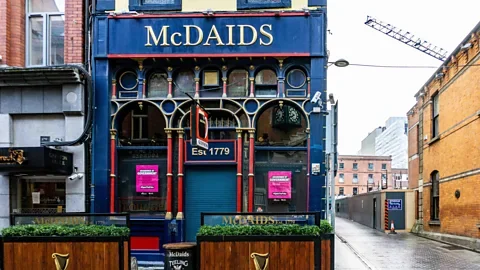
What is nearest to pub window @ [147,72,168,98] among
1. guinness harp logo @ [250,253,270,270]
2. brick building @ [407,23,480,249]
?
guinness harp logo @ [250,253,270,270]

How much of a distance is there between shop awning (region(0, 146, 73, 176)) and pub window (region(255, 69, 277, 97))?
543 cm

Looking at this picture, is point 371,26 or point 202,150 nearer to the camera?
point 202,150

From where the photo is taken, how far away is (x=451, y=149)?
2455cm

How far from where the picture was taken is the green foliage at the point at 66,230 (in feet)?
33.4

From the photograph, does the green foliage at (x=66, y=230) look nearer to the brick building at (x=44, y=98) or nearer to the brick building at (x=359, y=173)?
the brick building at (x=44, y=98)

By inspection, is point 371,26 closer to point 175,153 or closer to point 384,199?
point 384,199

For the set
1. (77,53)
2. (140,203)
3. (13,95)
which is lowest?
(140,203)

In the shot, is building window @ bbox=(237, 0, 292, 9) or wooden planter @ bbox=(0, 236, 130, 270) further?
building window @ bbox=(237, 0, 292, 9)

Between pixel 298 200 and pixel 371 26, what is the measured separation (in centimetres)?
5875

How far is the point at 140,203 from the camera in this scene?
45.7 feet

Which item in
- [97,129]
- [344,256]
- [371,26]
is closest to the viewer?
[97,129]

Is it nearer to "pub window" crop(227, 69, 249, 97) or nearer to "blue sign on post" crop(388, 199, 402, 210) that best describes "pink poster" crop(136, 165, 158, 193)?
"pub window" crop(227, 69, 249, 97)

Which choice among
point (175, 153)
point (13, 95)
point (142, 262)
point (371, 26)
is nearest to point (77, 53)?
point (13, 95)

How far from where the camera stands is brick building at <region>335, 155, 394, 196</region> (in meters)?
93.4
